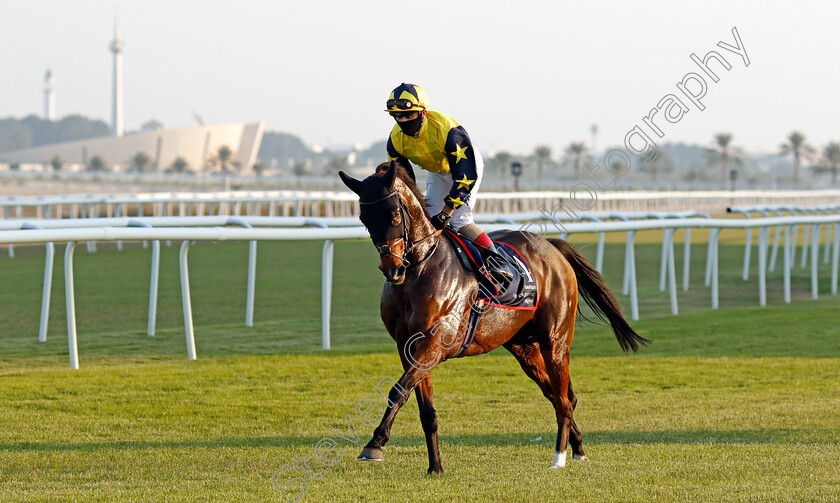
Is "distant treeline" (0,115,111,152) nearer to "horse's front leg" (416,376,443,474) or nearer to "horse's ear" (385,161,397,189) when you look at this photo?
"horse's front leg" (416,376,443,474)

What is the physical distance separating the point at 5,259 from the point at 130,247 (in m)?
3.16

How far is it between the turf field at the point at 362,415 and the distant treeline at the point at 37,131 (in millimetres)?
158449

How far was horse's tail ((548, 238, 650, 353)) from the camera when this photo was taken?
5203 mm

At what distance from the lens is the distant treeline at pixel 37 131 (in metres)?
157

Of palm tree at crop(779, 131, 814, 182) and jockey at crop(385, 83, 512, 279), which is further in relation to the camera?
palm tree at crop(779, 131, 814, 182)

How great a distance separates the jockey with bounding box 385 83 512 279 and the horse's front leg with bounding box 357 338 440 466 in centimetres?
58

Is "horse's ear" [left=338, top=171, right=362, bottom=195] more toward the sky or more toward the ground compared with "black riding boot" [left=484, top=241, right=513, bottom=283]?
more toward the sky

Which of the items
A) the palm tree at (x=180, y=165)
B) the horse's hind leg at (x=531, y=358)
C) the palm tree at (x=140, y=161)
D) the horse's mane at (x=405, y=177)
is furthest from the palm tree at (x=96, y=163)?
the horse's mane at (x=405, y=177)

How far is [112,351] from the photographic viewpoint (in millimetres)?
7848

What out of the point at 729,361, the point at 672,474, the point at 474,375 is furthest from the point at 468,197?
the point at 729,361

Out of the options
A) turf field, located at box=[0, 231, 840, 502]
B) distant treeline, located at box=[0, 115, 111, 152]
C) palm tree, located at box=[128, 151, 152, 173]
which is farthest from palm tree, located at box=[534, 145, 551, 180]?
distant treeline, located at box=[0, 115, 111, 152]

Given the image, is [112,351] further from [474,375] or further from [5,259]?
[5,259]

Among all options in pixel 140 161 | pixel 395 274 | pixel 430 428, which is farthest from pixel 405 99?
pixel 140 161

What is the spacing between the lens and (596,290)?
17.5 ft
